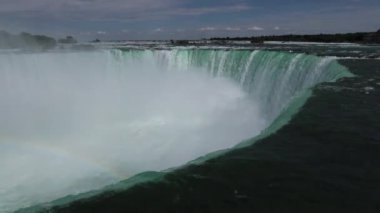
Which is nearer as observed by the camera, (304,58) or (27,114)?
(304,58)

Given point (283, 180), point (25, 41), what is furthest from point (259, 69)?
point (25, 41)

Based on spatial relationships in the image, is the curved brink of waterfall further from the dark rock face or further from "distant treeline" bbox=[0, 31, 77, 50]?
"distant treeline" bbox=[0, 31, 77, 50]

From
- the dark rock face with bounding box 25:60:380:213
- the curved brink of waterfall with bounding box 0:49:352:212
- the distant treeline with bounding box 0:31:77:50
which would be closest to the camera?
the dark rock face with bounding box 25:60:380:213

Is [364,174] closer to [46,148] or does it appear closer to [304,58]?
[46,148]

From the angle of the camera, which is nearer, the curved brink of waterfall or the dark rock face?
the dark rock face

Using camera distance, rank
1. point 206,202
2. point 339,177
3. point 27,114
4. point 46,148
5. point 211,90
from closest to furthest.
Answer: point 206,202
point 339,177
point 46,148
point 27,114
point 211,90

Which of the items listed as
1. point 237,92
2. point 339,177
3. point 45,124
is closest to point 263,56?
point 237,92

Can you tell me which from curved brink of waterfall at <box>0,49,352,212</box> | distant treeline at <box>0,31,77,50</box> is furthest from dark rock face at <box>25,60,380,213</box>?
distant treeline at <box>0,31,77,50</box>
